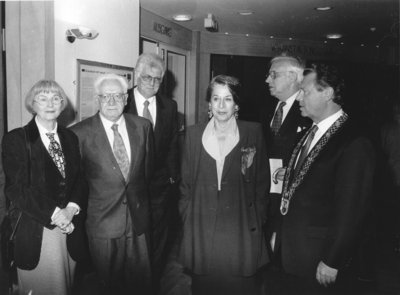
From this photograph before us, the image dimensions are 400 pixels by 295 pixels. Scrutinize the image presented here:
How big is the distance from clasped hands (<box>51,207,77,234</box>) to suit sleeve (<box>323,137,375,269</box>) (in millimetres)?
1412

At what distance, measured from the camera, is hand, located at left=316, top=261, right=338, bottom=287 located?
1.73 m

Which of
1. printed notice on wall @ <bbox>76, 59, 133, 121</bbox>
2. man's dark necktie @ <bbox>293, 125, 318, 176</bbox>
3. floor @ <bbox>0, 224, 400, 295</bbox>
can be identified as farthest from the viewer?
printed notice on wall @ <bbox>76, 59, 133, 121</bbox>

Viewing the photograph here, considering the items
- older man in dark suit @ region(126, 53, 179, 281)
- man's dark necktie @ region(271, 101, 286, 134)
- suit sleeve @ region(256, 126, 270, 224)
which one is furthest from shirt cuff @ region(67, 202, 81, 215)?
man's dark necktie @ region(271, 101, 286, 134)

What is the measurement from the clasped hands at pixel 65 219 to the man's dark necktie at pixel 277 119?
1.56 meters

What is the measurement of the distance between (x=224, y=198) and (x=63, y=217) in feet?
3.06

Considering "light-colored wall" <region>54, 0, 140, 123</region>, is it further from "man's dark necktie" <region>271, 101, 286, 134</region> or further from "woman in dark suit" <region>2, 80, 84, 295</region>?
"man's dark necktie" <region>271, 101, 286, 134</region>

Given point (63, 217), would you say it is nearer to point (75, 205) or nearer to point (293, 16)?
point (75, 205)

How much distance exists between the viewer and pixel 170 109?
3.13 meters

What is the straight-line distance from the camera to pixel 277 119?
2893 mm

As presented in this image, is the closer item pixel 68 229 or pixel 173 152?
pixel 68 229

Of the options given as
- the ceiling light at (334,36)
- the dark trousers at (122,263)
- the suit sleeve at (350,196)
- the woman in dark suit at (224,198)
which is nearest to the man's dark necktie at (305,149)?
the suit sleeve at (350,196)

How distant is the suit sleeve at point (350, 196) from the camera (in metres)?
1.65

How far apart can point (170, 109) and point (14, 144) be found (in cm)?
137

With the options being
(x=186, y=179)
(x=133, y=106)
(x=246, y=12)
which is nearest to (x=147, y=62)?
(x=133, y=106)
